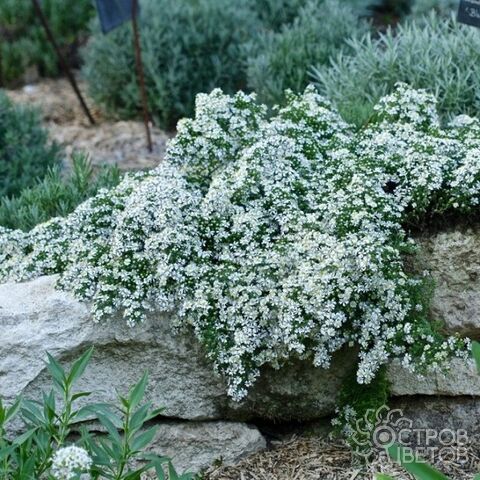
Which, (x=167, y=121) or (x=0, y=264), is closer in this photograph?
(x=0, y=264)

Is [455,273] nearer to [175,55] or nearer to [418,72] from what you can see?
[418,72]

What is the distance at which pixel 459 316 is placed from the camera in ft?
11.4

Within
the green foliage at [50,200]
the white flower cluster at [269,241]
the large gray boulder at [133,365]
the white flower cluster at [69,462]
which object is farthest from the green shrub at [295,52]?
the white flower cluster at [69,462]

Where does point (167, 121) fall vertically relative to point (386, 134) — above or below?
below

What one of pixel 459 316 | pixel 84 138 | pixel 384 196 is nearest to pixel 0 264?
pixel 384 196

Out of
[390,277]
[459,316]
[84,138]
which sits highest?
[390,277]

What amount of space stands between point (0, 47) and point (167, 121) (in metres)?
2.07

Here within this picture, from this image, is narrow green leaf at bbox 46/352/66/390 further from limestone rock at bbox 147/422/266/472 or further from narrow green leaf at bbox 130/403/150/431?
limestone rock at bbox 147/422/266/472

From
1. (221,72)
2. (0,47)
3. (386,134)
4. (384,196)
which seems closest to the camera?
(384,196)

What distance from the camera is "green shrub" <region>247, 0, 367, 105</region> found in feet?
19.3

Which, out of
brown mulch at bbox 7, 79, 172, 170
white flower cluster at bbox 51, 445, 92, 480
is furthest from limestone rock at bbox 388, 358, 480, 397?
brown mulch at bbox 7, 79, 172, 170

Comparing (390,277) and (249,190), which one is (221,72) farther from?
(390,277)

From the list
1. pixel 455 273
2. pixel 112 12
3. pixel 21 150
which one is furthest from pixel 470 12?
pixel 21 150

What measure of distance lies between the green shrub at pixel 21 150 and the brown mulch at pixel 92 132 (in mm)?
279
